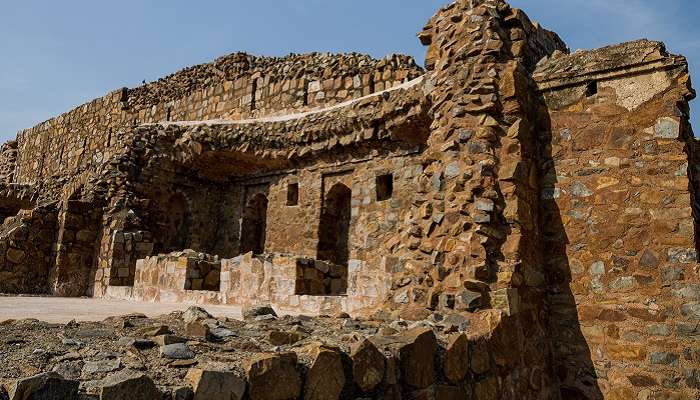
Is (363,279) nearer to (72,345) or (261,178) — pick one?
(72,345)

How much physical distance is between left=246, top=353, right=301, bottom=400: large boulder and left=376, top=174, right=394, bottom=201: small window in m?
9.49

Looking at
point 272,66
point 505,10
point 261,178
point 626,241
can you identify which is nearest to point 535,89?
point 505,10

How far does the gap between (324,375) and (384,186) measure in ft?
31.2

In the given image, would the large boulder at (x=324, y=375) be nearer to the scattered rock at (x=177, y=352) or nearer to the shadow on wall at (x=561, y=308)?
the scattered rock at (x=177, y=352)

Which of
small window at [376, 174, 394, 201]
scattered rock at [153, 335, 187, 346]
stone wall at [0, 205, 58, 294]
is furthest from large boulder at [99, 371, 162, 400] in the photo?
stone wall at [0, 205, 58, 294]

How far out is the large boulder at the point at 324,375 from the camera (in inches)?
102

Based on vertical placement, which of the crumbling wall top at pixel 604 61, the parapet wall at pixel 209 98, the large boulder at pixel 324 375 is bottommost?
the large boulder at pixel 324 375

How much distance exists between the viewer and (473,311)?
14.4 ft

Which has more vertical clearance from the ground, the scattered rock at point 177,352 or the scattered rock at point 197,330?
the scattered rock at point 197,330

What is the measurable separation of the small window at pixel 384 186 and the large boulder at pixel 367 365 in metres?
9.04

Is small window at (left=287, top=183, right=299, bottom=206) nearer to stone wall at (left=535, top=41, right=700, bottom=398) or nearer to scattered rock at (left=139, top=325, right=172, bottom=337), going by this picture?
stone wall at (left=535, top=41, right=700, bottom=398)

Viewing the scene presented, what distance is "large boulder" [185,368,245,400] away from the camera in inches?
86.6

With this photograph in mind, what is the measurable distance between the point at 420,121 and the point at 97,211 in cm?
855

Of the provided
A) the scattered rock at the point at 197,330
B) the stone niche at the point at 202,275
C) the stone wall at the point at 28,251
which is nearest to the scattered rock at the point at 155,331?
the scattered rock at the point at 197,330
